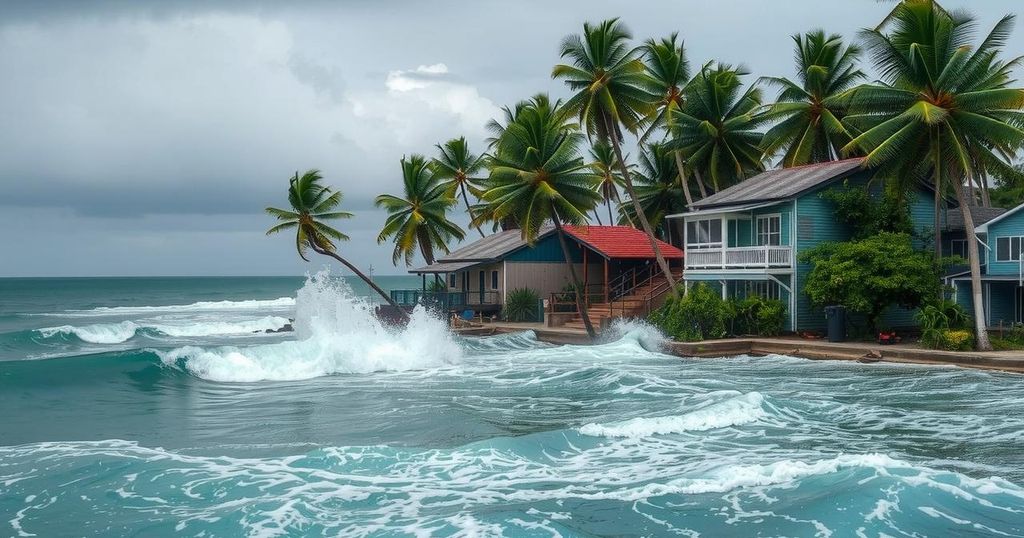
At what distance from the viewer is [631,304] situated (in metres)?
39.0

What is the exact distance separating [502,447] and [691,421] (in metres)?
3.89

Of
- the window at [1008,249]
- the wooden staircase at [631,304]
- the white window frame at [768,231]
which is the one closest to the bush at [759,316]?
the white window frame at [768,231]

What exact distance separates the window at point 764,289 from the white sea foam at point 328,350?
1083 centimetres

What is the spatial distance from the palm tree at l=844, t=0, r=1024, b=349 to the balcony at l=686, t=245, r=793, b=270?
17.0ft

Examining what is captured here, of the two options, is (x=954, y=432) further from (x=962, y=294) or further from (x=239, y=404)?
(x=962, y=294)

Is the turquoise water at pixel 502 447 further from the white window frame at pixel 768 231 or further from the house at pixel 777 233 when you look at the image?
the white window frame at pixel 768 231

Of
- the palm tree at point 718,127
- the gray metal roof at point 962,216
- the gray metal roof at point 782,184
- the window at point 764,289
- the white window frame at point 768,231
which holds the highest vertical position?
the palm tree at point 718,127

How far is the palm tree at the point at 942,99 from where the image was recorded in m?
25.2

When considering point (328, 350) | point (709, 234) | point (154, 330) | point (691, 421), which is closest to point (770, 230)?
point (709, 234)

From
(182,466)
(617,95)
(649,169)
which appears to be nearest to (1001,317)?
(617,95)

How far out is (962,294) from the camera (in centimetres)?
3228

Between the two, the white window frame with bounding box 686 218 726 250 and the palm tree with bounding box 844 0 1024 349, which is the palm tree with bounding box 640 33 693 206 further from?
the palm tree with bounding box 844 0 1024 349

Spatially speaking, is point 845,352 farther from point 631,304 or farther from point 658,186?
point 658,186

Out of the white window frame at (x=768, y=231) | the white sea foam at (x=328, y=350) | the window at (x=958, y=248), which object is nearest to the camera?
the white sea foam at (x=328, y=350)
